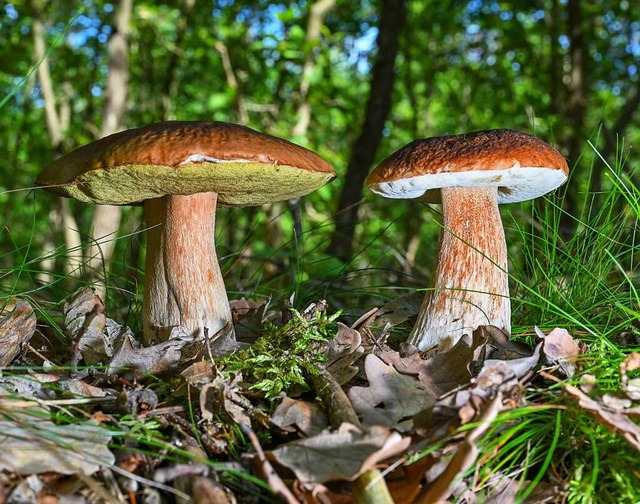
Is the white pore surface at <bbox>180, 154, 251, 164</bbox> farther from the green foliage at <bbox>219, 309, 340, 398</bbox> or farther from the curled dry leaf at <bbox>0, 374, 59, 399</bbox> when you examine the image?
the curled dry leaf at <bbox>0, 374, 59, 399</bbox>

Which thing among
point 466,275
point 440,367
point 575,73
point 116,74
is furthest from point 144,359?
point 575,73

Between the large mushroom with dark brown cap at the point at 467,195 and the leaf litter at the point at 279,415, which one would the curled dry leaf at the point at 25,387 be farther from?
the large mushroom with dark brown cap at the point at 467,195

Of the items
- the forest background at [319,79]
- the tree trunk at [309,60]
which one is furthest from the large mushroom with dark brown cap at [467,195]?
the tree trunk at [309,60]

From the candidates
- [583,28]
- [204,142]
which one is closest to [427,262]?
[583,28]

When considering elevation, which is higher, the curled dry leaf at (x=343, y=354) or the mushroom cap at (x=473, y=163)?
the mushroom cap at (x=473, y=163)

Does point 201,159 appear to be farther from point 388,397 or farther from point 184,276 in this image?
point 388,397

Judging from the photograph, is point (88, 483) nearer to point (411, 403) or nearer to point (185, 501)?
point (185, 501)

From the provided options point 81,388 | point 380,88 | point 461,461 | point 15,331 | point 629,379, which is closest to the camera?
point 461,461
